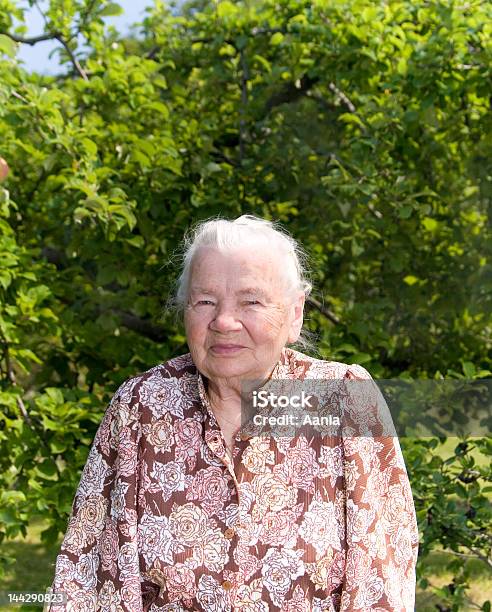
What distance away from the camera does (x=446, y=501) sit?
2.87 m

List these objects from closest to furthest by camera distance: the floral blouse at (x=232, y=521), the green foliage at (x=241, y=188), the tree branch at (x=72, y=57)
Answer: the floral blouse at (x=232, y=521) → the green foliage at (x=241, y=188) → the tree branch at (x=72, y=57)

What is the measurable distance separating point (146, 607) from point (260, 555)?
301 mm

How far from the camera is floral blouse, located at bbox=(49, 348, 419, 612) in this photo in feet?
6.09

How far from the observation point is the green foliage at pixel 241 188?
3117 mm

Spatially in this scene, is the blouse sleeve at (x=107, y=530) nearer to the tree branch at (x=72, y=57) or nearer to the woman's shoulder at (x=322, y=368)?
the woman's shoulder at (x=322, y=368)

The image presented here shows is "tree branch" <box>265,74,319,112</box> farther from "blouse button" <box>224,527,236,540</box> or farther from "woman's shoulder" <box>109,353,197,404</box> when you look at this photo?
"blouse button" <box>224,527,236,540</box>

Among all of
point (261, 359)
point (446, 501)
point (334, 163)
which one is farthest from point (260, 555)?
point (334, 163)

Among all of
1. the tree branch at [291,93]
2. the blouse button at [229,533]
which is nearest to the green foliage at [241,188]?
the tree branch at [291,93]

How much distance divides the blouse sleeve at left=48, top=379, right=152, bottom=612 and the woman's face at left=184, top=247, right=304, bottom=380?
224mm

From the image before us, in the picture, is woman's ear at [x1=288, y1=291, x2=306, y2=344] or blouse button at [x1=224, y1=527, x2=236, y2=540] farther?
woman's ear at [x1=288, y1=291, x2=306, y2=344]

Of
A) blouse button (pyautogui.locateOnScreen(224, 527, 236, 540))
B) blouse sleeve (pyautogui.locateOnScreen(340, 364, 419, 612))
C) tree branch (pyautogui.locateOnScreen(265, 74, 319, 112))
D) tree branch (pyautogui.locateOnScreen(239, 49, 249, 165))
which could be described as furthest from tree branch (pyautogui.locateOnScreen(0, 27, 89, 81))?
blouse button (pyautogui.locateOnScreen(224, 527, 236, 540))

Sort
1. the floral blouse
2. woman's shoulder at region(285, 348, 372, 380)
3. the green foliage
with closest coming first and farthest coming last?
the floral blouse → woman's shoulder at region(285, 348, 372, 380) → the green foliage

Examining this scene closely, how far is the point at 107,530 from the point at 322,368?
0.60m

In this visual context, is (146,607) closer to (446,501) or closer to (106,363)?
(446,501)
